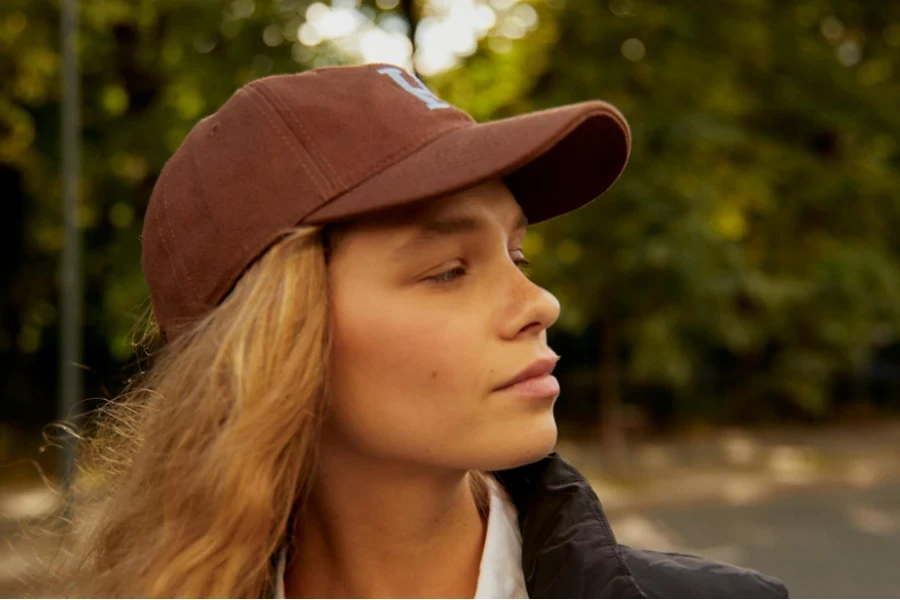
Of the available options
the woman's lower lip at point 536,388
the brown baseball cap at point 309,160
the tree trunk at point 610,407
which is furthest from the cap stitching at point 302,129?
the tree trunk at point 610,407

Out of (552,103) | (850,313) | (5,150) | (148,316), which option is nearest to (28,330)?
(5,150)

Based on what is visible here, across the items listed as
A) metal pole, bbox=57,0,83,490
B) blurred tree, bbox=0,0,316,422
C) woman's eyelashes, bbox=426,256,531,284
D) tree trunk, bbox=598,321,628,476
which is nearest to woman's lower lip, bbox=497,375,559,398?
woman's eyelashes, bbox=426,256,531,284

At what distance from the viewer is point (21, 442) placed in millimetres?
15023

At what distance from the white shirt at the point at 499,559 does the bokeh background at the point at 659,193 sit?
6.53 metres

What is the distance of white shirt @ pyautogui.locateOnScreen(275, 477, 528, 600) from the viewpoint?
5.25 ft

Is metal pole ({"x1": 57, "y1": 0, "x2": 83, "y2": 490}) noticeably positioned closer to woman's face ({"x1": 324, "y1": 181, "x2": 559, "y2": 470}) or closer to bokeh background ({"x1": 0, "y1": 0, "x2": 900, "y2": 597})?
bokeh background ({"x1": 0, "y1": 0, "x2": 900, "y2": 597})

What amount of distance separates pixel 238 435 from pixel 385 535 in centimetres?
31

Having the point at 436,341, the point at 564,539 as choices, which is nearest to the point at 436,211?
the point at 436,341

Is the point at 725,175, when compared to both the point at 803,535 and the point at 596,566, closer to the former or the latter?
the point at 803,535

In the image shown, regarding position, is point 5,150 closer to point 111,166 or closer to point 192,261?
point 111,166

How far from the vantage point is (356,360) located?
1481 mm

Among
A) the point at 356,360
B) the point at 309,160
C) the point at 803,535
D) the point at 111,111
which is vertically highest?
the point at 111,111

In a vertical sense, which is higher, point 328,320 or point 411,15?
point 411,15

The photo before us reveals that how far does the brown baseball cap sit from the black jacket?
55 centimetres
